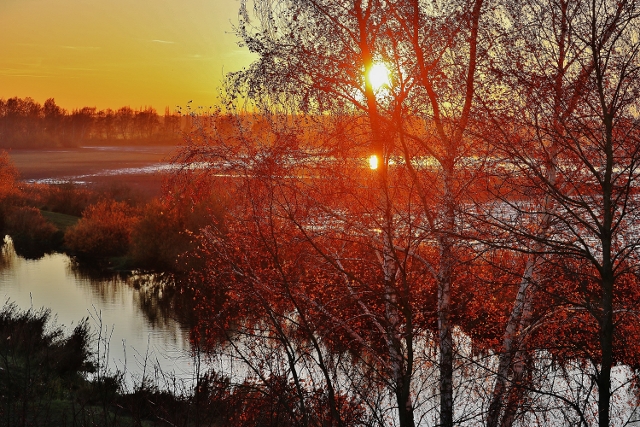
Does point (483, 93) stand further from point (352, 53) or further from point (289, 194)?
point (289, 194)

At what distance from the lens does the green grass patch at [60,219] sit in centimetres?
3931

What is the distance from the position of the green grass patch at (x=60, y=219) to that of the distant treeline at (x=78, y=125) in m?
64.0

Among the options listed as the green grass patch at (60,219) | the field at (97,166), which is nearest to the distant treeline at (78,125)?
the field at (97,166)

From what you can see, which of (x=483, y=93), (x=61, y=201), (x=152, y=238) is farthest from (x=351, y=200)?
(x=61, y=201)

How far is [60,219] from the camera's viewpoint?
135 ft

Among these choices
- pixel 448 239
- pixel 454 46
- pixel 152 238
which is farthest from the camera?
pixel 152 238

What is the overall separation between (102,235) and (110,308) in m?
10.8

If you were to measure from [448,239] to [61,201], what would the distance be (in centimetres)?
4070

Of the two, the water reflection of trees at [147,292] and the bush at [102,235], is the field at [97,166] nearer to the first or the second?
the bush at [102,235]

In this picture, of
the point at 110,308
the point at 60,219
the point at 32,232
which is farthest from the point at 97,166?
the point at 110,308

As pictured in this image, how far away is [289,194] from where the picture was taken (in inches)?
442

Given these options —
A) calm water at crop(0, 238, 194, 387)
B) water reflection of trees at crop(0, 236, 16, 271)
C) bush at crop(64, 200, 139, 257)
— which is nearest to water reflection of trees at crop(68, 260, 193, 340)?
calm water at crop(0, 238, 194, 387)

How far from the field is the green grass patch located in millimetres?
6272

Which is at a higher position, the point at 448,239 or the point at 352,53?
the point at 352,53
